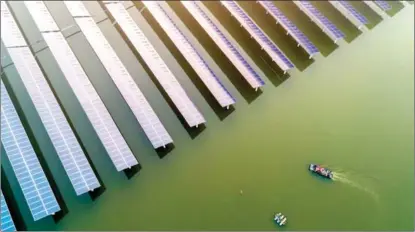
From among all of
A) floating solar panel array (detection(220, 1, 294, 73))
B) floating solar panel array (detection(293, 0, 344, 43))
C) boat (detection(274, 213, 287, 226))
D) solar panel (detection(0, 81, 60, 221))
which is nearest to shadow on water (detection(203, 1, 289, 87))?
floating solar panel array (detection(220, 1, 294, 73))

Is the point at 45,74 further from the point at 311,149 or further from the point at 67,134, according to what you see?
the point at 311,149

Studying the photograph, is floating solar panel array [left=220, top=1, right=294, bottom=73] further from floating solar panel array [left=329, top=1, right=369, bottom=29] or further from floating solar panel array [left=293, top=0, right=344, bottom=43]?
floating solar panel array [left=329, top=1, right=369, bottom=29]

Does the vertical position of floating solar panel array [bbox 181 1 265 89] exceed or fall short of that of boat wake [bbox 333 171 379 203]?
it exceeds it

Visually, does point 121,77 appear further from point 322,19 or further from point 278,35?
point 322,19

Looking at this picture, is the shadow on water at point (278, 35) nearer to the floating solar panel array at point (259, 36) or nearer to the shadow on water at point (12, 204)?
the floating solar panel array at point (259, 36)

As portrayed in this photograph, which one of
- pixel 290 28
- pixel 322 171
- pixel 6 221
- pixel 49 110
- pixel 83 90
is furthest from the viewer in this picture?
pixel 290 28

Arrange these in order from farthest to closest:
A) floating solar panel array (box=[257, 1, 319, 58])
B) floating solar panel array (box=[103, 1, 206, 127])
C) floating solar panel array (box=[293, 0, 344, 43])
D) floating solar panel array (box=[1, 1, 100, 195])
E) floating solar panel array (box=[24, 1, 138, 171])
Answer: floating solar panel array (box=[293, 0, 344, 43]), floating solar panel array (box=[257, 1, 319, 58]), floating solar panel array (box=[103, 1, 206, 127]), floating solar panel array (box=[24, 1, 138, 171]), floating solar panel array (box=[1, 1, 100, 195])

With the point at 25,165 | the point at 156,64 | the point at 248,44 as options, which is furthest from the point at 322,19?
the point at 25,165
